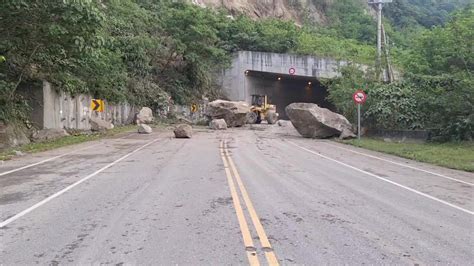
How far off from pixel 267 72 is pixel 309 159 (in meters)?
38.5

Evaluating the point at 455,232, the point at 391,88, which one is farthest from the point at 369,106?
the point at 455,232

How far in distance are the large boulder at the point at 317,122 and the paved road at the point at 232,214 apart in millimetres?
13229

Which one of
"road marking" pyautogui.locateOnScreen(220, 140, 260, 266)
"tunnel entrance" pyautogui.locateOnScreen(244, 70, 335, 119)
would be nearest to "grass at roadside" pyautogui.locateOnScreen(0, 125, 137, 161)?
"road marking" pyautogui.locateOnScreen(220, 140, 260, 266)

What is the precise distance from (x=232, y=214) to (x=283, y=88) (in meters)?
54.9

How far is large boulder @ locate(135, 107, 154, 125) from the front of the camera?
40.7m

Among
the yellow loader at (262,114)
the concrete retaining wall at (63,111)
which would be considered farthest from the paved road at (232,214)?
the yellow loader at (262,114)

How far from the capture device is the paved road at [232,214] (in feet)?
18.3

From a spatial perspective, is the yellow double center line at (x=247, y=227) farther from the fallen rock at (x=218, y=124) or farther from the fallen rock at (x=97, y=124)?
the fallen rock at (x=218, y=124)

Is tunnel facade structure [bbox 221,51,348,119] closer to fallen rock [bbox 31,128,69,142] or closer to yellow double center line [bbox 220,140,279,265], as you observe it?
fallen rock [bbox 31,128,69,142]

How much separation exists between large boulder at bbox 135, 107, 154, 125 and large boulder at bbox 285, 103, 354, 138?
55.4ft

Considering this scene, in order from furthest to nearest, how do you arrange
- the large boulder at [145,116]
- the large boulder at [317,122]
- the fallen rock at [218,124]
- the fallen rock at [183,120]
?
the fallen rock at [183,120] < the large boulder at [145,116] < the fallen rock at [218,124] < the large boulder at [317,122]

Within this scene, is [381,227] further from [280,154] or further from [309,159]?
[280,154]

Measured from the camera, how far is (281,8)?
265ft

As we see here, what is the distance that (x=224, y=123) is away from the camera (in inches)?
1528
